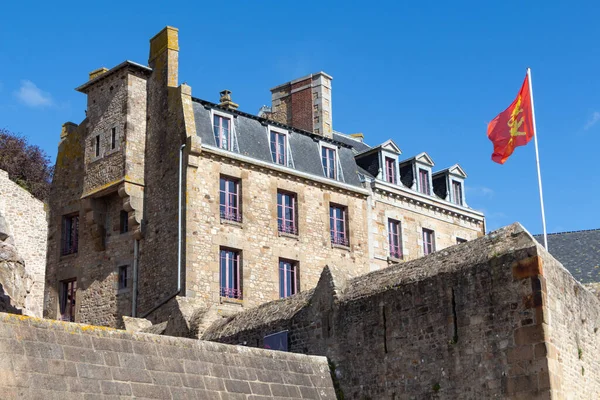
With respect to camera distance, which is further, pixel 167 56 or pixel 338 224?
pixel 338 224

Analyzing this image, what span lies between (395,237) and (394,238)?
0.07 meters

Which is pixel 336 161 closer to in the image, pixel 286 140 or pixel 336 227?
pixel 286 140

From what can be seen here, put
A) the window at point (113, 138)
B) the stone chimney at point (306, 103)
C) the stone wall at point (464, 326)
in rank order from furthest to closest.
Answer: the stone chimney at point (306, 103) < the window at point (113, 138) < the stone wall at point (464, 326)

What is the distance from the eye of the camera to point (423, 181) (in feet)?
98.9

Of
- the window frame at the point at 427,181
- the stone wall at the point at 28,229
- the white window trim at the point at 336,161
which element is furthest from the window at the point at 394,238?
the stone wall at the point at 28,229

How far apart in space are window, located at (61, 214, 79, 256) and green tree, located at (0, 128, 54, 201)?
27.6 ft

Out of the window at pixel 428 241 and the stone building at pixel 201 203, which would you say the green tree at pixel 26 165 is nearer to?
the stone building at pixel 201 203

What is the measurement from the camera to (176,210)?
23.8 m

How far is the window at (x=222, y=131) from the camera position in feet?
81.7

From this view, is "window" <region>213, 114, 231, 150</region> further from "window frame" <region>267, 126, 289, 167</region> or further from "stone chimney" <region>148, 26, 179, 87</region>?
"stone chimney" <region>148, 26, 179, 87</region>

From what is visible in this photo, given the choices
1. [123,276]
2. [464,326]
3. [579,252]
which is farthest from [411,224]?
[464,326]

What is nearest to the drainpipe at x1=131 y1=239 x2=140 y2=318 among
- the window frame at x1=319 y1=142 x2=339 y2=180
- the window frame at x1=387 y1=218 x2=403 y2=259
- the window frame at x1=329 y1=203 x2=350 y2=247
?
the window frame at x1=329 y1=203 x2=350 y2=247

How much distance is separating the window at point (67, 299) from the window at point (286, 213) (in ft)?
21.9

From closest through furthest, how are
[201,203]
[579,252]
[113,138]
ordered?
[201,203] < [113,138] < [579,252]
